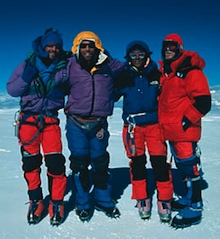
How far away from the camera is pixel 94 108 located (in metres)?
3.11

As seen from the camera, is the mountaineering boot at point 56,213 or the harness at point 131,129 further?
the harness at point 131,129

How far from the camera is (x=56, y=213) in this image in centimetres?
317

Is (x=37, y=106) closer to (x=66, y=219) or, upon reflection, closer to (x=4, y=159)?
(x=66, y=219)

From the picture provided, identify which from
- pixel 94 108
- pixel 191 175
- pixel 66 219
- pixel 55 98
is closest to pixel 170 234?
pixel 191 175

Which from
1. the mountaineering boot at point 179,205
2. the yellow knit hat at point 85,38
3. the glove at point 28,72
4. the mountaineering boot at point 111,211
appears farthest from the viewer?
the mountaineering boot at point 179,205

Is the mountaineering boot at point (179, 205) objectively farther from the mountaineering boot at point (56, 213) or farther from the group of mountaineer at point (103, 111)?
the mountaineering boot at point (56, 213)

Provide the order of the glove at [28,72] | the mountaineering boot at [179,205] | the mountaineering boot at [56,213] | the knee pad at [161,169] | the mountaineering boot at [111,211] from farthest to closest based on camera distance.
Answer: the mountaineering boot at [179,205] → the mountaineering boot at [111,211] → the knee pad at [161,169] → the mountaineering boot at [56,213] → the glove at [28,72]

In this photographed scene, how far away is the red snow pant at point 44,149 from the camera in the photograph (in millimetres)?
3104

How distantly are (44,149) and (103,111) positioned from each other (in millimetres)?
705

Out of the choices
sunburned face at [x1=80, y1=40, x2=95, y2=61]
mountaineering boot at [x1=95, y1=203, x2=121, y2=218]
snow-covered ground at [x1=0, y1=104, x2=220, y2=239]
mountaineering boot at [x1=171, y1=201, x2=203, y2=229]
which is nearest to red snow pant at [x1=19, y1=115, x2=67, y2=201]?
snow-covered ground at [x1=0, y1=104, x2=220, y2=239]

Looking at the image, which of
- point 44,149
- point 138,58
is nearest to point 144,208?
point 44,149

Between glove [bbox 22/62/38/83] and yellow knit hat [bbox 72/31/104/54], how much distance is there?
17.8 inches

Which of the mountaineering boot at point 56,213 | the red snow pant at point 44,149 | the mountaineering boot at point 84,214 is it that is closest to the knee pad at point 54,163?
the red snow pant at point 44,149

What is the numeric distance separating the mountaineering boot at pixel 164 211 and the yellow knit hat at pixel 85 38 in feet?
5.61
